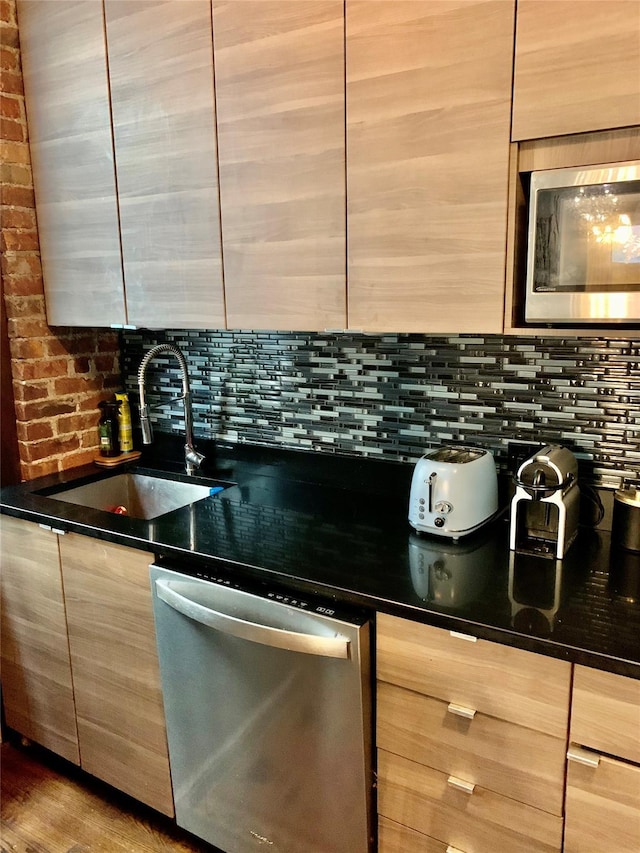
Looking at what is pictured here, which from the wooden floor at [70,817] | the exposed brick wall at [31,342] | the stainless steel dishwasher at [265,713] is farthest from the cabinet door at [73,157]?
the wooden floor at [70,817]

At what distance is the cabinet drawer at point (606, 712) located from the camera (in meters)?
1.08

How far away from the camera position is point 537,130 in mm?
1294

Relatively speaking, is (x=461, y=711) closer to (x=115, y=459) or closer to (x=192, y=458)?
(x=192, y=458)

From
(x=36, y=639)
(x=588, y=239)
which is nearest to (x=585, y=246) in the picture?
(x=588, y=239)

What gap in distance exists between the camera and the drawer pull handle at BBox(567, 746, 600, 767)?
111cm

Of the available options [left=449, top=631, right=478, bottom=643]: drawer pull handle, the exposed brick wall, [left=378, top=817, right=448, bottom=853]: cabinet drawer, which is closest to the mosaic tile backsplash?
the exposed brick wall

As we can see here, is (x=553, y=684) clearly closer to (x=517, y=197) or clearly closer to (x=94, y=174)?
(x=517, y=197)

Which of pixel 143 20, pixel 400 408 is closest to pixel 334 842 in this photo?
pixel 400 408

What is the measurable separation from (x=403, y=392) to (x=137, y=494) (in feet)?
3.37

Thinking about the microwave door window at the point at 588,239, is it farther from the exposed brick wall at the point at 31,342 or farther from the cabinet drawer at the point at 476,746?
the exposed brick wall at the point at 31,342

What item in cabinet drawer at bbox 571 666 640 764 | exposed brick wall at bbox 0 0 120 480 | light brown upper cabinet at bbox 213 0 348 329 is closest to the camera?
cabinet drawer at bbox 571 666 640 764

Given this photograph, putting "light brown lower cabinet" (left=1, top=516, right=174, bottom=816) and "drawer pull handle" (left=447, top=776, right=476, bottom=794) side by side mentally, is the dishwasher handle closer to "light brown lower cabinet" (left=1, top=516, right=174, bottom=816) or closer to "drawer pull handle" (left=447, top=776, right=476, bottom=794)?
"light brown lower cabinet" (left=1, top=516, right=174, bottom=816)

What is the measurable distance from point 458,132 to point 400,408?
78 cm

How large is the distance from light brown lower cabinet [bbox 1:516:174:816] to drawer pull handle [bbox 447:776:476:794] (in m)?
0.81
